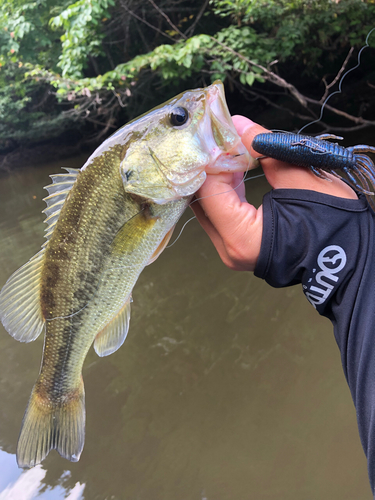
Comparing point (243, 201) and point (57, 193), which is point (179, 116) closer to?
point (243, 201)

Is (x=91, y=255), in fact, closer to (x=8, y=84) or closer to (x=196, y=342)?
(x=196, y=342)

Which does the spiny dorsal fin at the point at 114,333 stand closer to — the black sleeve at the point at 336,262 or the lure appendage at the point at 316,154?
the black sleeve at the point at 336,262

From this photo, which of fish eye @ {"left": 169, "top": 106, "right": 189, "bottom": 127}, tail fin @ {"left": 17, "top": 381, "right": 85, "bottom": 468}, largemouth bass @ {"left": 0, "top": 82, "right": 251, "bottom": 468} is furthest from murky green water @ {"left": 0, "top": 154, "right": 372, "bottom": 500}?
fish eye @ {"left": 169, "top": 106, "right": 189, "bottom": 127}

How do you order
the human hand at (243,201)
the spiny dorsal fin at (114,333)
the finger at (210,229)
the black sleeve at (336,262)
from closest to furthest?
the black sleeve at (336,262) → the human hand at (243,201) → the finger at (210,229) → the spiny dorsal fin at (114,333)

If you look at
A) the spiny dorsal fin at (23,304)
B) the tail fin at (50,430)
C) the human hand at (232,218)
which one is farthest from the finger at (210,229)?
the tail fin at (50,430)

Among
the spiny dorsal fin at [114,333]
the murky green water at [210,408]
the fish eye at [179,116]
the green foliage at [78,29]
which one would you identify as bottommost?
the murky green water at [210,408]

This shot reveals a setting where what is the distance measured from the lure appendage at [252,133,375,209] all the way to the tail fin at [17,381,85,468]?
1.34m

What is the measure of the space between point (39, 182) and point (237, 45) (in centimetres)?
845

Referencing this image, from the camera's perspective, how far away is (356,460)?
7.46 ft

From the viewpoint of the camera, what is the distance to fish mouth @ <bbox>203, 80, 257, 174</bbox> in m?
1.27

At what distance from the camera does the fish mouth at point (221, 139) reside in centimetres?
127

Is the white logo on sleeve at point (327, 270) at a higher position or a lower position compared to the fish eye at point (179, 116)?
lower

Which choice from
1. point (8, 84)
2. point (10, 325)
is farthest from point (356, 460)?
point (8, 84)

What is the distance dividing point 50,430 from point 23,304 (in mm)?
581
